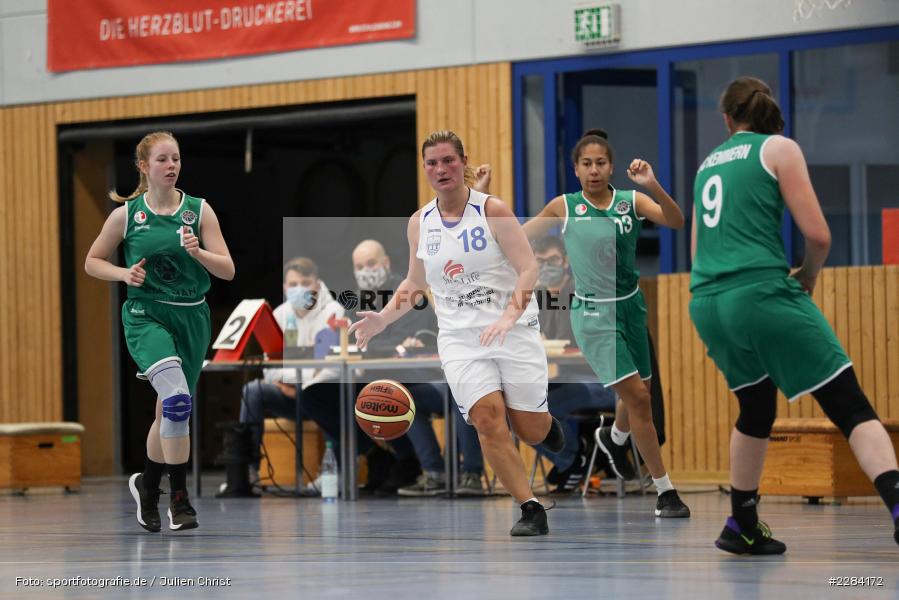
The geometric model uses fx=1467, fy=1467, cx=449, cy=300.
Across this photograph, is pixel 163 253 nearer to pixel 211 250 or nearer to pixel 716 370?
pixel 211 250

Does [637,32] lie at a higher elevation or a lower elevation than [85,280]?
higher

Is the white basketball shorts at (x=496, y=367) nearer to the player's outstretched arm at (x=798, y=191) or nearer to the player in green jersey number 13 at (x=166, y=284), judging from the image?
the player in green jersey number 13 at (x=166, y=284)

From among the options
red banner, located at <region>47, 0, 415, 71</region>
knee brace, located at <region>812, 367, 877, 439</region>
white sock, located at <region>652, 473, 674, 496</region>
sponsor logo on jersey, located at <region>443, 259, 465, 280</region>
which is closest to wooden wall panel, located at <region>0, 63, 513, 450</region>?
red banner, located at <region>47, 0, 415, 71</region>

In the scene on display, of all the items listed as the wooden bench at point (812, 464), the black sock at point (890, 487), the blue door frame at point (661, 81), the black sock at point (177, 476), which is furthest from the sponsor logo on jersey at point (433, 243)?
the blue door frame at point (661, 81)

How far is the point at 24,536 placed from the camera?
863 cm

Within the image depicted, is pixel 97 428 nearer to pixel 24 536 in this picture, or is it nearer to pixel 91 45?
pixel 91 45

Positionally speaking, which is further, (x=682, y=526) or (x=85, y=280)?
(x=85, y=280)

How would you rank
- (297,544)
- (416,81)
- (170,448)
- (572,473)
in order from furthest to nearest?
(416,81) < (572,473) < (170,448) < (297,544)

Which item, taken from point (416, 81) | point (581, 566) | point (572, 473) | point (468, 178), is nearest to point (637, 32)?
point (416, 81)

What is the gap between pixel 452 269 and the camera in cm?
746

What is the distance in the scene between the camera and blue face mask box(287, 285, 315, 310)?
41.4ft

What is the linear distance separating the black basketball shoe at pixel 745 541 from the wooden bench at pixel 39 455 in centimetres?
840

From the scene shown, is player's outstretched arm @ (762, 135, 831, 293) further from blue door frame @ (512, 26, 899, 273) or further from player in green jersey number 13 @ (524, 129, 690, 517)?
blue door frame @ (512, 26, 899, 273)

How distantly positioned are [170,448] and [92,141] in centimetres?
864
